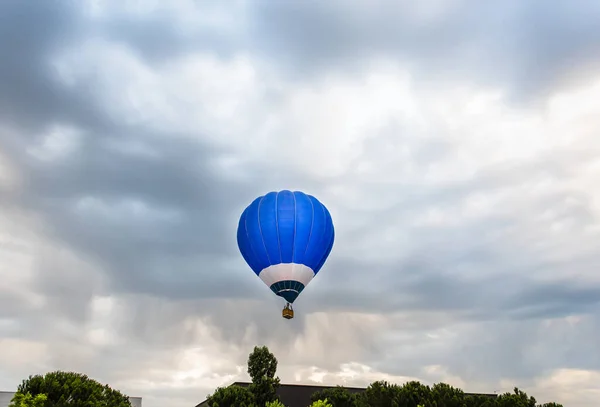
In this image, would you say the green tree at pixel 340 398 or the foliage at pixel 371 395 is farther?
the green tree at pixel 340 398

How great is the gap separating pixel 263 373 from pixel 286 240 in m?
10.1

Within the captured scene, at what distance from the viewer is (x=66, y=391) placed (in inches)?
1590

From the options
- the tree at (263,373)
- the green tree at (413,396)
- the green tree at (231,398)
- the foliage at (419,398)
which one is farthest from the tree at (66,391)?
the green tree at (413,396)

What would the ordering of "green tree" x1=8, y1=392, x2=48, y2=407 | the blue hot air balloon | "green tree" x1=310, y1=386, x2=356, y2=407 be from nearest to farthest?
1. "green tree" x1=8, y1=392, x2=48, y2=407
2. the blue hot air balloon
3. "green tree" x1=310, y1=386, x2=356, y2=407

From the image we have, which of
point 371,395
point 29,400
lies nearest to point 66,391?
point 29,400

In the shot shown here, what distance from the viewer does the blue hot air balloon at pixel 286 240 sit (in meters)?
44.5

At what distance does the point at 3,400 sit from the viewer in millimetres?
53312

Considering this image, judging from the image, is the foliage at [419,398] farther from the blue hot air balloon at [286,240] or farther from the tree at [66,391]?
the tree at [66,391]

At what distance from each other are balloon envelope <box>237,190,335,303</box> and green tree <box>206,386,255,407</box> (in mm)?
7895

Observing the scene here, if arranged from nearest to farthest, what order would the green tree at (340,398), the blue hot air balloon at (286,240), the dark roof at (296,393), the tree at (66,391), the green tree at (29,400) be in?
the green tree at (29,400) < the tree at (66,391) < the blue hot air balloon at (286,240) < the green tree at (340,398) < the dark roof at (296,393)

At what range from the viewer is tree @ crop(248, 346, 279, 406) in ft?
139

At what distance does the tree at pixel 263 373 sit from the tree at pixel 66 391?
9789 mm

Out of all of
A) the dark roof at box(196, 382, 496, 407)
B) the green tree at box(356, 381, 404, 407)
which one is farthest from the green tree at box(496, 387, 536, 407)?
the dark roof at box(196, 382, 496, 407)

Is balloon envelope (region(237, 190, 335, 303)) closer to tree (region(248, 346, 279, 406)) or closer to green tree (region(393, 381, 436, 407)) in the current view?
tree (region(248, 346, 279, 406))
